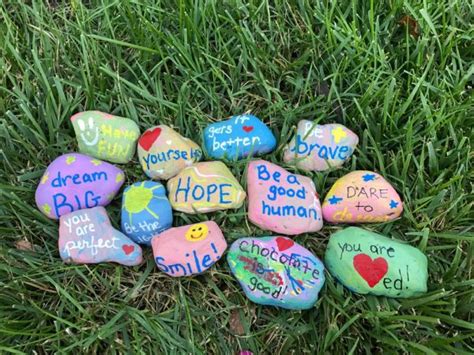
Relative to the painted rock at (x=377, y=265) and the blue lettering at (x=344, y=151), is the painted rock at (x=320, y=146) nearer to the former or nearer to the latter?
the blue lettering at (x=344, y=151)

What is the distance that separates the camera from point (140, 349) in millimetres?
1150

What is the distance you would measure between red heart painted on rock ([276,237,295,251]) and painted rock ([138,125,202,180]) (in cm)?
26

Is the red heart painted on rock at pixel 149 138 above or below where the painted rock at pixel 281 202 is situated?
above

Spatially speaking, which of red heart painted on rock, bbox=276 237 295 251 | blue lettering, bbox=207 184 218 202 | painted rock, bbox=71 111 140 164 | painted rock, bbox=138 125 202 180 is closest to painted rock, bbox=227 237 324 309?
red heart painted on rock, bbox=276 237 295 251

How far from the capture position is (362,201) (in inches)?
48.4

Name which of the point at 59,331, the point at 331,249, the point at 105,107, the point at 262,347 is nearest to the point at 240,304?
the point at 262,347

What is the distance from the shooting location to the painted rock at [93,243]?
1202 millimetres

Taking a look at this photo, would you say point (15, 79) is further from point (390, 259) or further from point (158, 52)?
point (390, 259)

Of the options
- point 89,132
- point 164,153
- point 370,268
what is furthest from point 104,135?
point 370,268

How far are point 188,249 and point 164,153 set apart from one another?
223 millimetres

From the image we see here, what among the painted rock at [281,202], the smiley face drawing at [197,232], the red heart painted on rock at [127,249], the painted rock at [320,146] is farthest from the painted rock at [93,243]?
the painted rock at [320,146]

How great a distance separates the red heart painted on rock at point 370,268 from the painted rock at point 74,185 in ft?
1.76

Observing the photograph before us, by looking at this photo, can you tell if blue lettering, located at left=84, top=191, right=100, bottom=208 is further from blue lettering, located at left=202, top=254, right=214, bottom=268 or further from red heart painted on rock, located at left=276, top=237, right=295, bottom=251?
red heart painted on rock, located at left=276, top=237, right=295, bottom=251

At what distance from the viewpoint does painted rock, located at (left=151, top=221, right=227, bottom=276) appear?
1188mm
